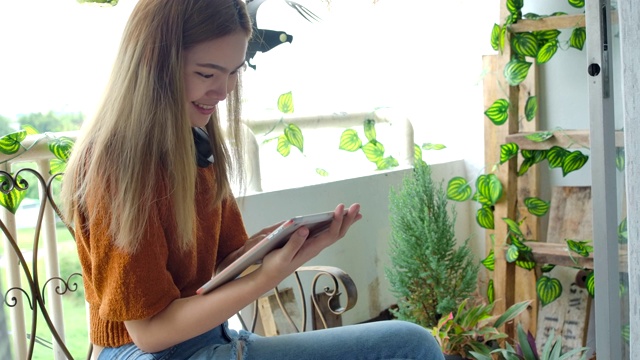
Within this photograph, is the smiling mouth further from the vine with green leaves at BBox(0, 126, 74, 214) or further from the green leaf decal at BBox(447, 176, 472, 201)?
the green leaf decal at BBox(447, 176, 472, 201)

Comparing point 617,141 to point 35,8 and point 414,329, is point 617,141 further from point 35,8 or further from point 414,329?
point 35,8

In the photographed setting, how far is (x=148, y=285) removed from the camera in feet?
3.58

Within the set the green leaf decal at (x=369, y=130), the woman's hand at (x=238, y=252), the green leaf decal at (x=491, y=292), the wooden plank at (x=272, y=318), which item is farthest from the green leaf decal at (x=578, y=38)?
the woman's hand at (x=238, y=252)

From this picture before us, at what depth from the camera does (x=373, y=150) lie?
2758 millimetres

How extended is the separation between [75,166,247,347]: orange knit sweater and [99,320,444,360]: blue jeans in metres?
0.09

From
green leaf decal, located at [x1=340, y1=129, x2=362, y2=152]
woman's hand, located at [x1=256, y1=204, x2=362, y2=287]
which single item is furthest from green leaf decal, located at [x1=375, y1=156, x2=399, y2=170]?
woman's hand, located at [x1=256, y1=204, x2=362, y2=287]

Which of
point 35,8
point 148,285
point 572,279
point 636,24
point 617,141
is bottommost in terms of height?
point 572,279

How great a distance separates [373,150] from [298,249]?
168 cm

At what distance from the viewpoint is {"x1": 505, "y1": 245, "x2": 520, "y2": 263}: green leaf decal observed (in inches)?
104

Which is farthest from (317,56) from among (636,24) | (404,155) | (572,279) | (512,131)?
(636,24)

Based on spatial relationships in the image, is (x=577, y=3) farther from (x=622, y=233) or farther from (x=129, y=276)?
(x=129, y=276)

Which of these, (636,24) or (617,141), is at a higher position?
(636,24)

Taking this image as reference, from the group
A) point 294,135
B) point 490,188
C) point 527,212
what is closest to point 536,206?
point 527,212

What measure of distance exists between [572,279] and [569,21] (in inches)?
38.8
